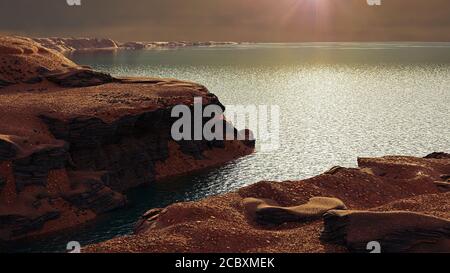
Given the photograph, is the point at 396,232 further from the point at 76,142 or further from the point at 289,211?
the point at 76,142

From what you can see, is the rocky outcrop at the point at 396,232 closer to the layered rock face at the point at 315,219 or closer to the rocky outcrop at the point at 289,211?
the layered rock face at the point at 315,219

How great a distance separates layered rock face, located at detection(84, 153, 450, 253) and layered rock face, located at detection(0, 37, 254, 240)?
18.9m

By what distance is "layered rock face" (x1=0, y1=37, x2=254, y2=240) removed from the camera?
213 ft

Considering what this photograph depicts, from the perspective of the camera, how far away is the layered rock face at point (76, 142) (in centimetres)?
6494

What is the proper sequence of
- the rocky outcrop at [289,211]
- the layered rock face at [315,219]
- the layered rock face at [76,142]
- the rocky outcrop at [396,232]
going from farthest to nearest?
the layered rock face at [76,142] < the rocky outcrop at [289,211] < the layered rock face at [315,219] < the rocky outcrop at [396,232]

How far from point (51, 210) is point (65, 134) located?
15544 mm

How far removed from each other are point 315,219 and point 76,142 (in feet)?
146

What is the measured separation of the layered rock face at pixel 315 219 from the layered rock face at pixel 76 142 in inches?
746

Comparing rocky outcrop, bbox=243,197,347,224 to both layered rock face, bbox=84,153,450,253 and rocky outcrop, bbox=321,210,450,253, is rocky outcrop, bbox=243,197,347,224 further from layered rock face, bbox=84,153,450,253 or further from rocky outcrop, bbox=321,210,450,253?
rocky outcrop, bbox=321,210,450,253

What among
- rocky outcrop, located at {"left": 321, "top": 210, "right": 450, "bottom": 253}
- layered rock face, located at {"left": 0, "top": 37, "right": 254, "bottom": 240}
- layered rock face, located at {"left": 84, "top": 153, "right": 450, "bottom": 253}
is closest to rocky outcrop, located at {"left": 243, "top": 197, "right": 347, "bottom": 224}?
layered rock face, located at {"left": 84, "top": 153, "right": 450, "bottom": 253}

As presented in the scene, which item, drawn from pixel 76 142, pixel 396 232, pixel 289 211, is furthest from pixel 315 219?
pixel 76 142

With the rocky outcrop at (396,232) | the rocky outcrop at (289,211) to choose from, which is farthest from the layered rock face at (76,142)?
the rocky outcrop at (396,232)

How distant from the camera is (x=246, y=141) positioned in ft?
344
